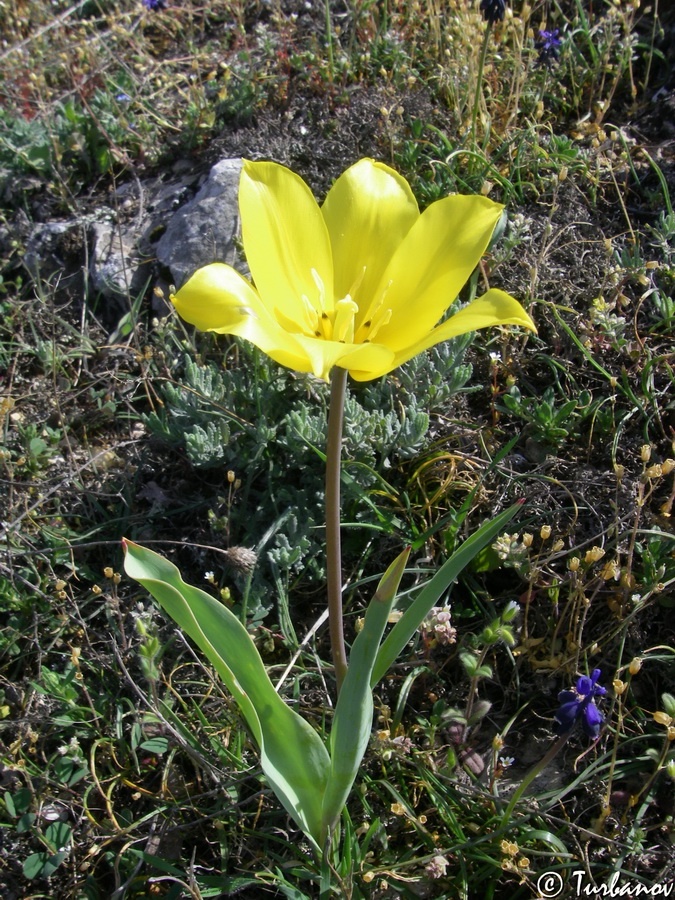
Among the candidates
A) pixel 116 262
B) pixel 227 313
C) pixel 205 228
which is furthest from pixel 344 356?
pixel 116 262

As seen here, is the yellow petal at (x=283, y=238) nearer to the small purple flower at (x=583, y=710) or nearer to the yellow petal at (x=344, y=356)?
the yellow petal at (x=344, y=356)

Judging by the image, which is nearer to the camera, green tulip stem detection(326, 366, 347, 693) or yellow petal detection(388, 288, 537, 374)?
yellow petal detection(388, 288, 537, 374)

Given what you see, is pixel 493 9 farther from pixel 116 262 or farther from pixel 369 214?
pixel 116 262

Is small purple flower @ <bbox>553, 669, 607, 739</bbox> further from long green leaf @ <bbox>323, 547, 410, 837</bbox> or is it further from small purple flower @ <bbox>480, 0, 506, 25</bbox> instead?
small purple flower @ <bbox>480, 0, 506, 25</bbox>

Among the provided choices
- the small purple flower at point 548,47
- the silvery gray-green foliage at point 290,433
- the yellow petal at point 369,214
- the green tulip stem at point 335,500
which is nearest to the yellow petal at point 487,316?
the green tulip stem at point 335,500

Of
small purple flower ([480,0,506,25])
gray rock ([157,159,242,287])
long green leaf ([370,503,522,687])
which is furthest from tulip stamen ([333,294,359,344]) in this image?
small purple flower ([480,0,506,25])

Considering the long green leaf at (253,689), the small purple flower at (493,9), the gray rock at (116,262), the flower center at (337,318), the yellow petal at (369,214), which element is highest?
the small purple flower at (493,9)

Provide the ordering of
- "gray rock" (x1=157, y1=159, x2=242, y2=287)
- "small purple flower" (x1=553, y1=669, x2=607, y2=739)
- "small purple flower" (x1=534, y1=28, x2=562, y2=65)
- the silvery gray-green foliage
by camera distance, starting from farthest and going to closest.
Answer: "small purple flower" (x1=534, y1=28, x2=562, y2=65) → "gray rock" (x1=157, y1=159, x2=242, y2=287) → the silvery gray-green foliage → "small purple flower" (x1=553, y1=669, x2=607, y2=739)

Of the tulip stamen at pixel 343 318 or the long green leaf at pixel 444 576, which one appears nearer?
the long green leaf at pixel 444 576
